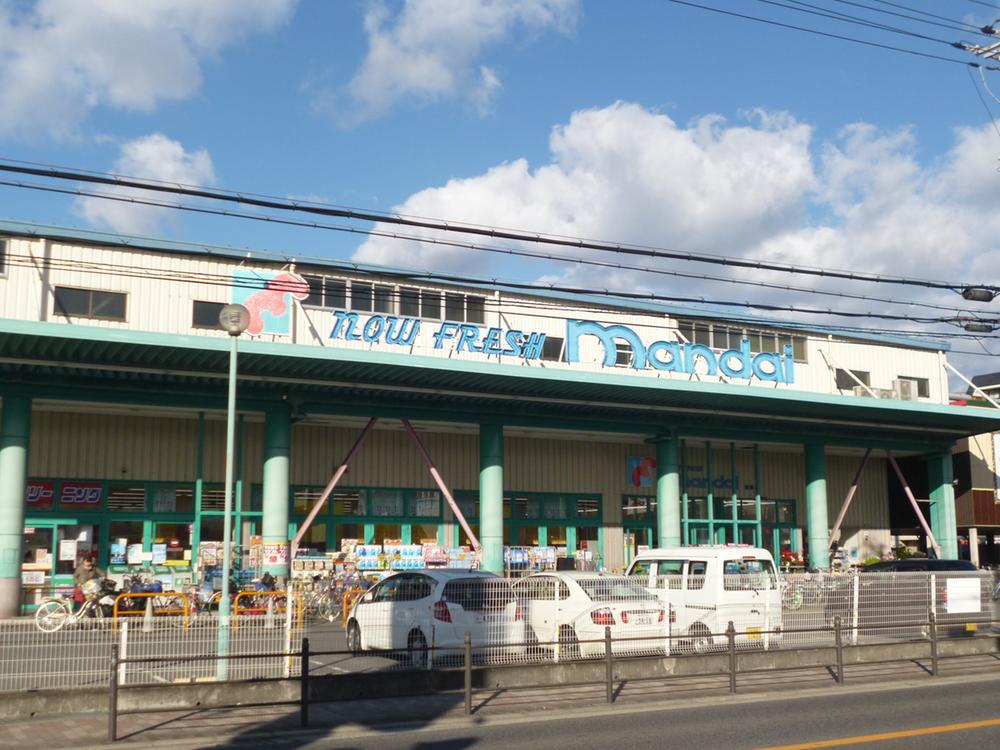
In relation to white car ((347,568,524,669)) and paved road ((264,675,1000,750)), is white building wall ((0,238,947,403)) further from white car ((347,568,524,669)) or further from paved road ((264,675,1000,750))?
paved road ((264,675,1000,750))

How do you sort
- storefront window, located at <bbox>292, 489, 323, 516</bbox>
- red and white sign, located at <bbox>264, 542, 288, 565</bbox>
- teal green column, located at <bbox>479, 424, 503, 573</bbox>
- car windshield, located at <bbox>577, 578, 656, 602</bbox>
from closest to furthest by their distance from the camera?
1. car windshield, located at <bbox>577, 578, 656, 602</bbox>
2. red and white sign, located at <bbox>264, 542, 288, 565</bbox>
3. teal green column, located at <bbox>479, 424, 503, 573</bbox>
4. storefront window, located at <bbox>292, 489, 323, 516</bbox>

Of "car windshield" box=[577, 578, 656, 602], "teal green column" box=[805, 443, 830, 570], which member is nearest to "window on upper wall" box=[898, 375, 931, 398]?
"teal green column" box=[805, 443, 830, 570]

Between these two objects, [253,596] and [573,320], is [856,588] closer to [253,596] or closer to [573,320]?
[253,596]

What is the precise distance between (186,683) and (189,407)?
575 inches

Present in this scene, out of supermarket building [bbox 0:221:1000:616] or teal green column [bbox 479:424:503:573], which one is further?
teal green column [bbox 479:424:503:573]

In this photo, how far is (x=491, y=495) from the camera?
29703 mm

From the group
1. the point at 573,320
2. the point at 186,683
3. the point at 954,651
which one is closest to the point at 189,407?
the point at 573,320

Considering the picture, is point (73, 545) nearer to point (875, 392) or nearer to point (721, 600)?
point (721, 600)

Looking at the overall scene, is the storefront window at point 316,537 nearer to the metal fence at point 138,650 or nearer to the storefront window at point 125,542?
the storefront window at point 125,542

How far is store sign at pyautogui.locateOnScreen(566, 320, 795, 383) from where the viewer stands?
108 ft

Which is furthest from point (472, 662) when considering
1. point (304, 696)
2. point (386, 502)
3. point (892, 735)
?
point (386, 502)

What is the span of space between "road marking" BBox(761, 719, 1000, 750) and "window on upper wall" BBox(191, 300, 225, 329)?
21.1 metres

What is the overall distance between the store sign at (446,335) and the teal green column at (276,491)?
11.1 ft

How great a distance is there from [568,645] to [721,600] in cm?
309
